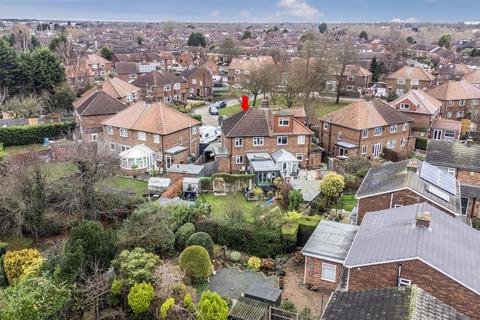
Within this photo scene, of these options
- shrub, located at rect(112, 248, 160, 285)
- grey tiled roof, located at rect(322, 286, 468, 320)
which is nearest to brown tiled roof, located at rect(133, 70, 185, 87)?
shrub, located at rect(112, 248, 160, 285)

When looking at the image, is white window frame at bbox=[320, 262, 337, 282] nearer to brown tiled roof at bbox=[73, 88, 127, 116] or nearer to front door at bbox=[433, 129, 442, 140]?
brown tiled roof at bbox=[73, 88, 127, 116]

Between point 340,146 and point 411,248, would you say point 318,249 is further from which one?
point 340,146

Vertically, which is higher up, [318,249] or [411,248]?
[411,248]

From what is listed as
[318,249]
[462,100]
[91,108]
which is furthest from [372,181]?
[462,100]

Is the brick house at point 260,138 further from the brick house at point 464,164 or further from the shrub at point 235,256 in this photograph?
the shrub at point 235,256

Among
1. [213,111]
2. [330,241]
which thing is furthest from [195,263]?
[213,111]

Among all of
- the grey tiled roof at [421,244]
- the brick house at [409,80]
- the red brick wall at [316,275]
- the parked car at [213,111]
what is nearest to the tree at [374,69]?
the brick house at [409,80]
